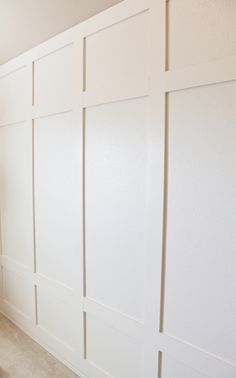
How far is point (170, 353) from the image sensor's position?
1.41 metres

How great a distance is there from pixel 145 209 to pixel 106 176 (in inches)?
13.9

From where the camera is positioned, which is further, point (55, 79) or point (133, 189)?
point (55, 79)

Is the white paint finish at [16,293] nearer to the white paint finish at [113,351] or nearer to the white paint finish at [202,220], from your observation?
the white paint finish at [113,351]

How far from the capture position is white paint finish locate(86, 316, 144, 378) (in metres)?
1.59

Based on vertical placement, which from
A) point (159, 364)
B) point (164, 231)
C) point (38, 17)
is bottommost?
point (159, 364)

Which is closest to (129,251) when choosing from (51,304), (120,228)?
(120,228)

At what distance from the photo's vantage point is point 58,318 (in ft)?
6.95

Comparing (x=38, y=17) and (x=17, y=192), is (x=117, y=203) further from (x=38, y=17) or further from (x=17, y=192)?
(x=38, y=17)

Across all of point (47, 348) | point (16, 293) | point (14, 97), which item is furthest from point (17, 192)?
point (47, 348)

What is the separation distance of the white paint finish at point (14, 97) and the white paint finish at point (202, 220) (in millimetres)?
1443

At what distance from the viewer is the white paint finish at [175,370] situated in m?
1.33

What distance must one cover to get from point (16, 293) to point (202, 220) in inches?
80.3

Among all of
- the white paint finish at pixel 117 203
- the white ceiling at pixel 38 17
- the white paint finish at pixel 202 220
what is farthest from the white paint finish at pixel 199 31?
the white ceiling at pixel 38 17

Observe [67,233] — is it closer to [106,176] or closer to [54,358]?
[106,176]
